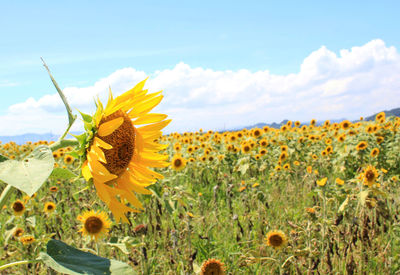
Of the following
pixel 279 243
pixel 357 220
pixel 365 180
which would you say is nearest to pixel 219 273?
pixel 279 243

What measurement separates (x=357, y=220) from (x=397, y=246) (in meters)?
0.79

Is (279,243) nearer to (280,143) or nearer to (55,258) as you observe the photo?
(55,258)

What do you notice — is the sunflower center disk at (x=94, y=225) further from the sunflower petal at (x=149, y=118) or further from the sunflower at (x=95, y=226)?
the sunflower petal at (x=149, y=118)

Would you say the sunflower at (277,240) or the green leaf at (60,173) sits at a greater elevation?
the green leaf at (60,173)

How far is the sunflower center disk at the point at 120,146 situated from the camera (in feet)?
2.66

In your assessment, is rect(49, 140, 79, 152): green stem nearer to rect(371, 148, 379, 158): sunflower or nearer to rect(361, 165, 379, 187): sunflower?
rect(361, 165, 379, 187): sunflower

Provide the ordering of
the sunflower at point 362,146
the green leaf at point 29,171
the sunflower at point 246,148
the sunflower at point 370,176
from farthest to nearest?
the sunflower at point 246,148 → the sunflower at point 362,146 → the sunflower at point 370,176 → the green leaf at point 29,171

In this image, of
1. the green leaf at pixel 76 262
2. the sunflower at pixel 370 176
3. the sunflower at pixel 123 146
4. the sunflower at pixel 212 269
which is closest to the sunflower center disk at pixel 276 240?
the sunflower at pixel 212 269

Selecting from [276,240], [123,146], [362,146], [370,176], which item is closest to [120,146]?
[123,146]

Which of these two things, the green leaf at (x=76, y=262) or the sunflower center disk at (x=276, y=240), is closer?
the green leaf at (x=76, y=262)

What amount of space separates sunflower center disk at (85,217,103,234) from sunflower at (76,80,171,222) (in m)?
1.41

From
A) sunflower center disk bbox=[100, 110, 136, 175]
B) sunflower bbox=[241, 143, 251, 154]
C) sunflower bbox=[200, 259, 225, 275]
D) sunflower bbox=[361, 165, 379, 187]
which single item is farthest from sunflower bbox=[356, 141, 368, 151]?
sunflower center disk bbox=[100, 110, 136, 175]

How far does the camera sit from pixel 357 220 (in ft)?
7.29

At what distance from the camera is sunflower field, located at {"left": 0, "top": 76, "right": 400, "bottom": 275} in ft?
2.50
